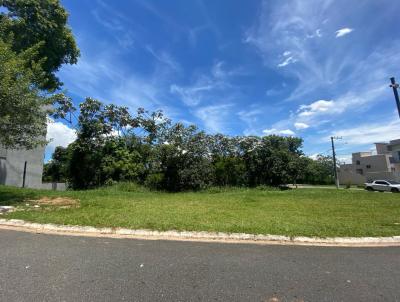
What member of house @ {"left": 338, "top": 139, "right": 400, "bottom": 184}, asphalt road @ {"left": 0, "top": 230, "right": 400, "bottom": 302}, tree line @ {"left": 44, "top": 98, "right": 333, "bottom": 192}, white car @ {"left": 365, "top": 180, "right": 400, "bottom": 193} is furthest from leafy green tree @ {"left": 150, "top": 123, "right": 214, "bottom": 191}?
house @ {"left": 338, "top": 139, "right": 400, "bottom": 184}

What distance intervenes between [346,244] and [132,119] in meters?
21.9

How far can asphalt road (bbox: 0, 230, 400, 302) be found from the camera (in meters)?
3.59

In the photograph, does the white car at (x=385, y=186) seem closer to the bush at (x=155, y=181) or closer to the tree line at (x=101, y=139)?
the tree line at (x=101, y=139)

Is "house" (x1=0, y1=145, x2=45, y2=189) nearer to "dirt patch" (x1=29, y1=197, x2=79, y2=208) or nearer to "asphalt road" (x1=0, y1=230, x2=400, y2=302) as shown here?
"dirt patch" (x1=29, y1=197, x2=79, y2=208)

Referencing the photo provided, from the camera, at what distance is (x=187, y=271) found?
438cm

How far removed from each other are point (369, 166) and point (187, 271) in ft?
236

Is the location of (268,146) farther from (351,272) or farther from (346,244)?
(351,272)

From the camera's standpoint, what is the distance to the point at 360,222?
887 cm

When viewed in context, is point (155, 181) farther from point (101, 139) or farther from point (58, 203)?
point (58, 203)

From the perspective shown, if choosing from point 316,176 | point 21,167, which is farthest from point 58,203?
point 316,176

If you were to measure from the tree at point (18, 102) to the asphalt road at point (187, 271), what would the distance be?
19.5ft

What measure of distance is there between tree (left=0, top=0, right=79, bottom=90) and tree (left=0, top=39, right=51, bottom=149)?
6.27 m

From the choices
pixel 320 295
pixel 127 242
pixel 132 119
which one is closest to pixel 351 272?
pixel 320 295

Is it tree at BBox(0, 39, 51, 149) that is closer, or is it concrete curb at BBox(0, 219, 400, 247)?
concrete curb at BBox(0, 219, 400, 247)
